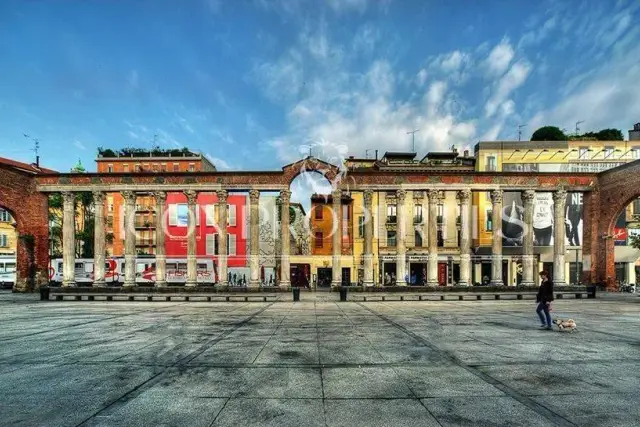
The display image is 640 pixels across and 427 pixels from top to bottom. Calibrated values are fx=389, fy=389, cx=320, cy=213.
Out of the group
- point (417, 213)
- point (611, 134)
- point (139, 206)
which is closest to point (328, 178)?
point (417, 213)

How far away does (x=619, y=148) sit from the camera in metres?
48.6

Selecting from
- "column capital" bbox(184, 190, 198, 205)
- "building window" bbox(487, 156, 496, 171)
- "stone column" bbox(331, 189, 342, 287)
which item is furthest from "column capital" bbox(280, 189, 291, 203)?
"building window" bbox(487, 156, 496, 171)

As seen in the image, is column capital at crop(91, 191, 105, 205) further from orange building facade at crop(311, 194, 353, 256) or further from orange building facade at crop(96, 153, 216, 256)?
orange building facade at crop(311, 194, 353, 256)

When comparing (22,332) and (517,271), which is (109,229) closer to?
(22,332)

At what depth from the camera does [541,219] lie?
44375mm

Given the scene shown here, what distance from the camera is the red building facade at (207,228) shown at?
171ft

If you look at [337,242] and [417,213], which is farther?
[417,213]

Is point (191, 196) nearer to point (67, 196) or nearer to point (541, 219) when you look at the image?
point (67, 196)

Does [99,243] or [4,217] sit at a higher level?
[4,217]

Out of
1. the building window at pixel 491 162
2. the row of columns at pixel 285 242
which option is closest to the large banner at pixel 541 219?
the building window at pixel 491 162

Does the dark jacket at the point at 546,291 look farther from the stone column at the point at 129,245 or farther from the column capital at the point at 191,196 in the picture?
the stone column at the point at 129,245

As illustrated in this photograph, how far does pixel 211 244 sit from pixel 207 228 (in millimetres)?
2233

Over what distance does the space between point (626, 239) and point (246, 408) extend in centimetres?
5238

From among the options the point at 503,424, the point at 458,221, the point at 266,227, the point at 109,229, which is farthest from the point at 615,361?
the point at 109,229
